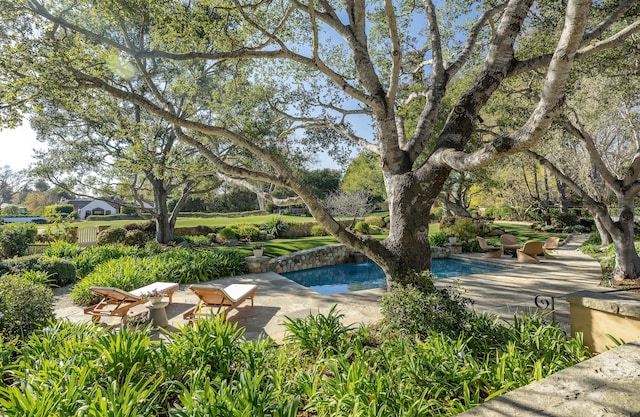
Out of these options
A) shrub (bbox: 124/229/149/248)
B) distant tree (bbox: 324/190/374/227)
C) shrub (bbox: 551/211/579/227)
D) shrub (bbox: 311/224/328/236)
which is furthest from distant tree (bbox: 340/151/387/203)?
shrub (bbox: 124/229/149/248)

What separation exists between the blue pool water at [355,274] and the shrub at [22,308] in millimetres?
7572

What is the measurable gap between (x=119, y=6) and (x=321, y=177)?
40.2m

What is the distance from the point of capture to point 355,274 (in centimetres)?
1376

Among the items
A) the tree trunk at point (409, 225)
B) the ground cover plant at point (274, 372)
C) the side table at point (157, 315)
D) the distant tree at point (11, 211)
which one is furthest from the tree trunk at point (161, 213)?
the distant tree at point (11, 211)

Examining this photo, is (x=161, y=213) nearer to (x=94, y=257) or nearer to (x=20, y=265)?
(x=94, y=257)

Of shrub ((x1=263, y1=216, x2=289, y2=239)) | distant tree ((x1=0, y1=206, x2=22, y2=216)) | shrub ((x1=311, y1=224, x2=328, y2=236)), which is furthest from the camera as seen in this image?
distant tree ((x1=0, y1=206, x2=22, y2=216))

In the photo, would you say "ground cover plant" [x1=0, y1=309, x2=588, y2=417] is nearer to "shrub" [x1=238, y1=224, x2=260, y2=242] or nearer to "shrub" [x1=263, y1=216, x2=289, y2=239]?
"shrub" [x1=238, y1=224, x2=260, y2=242]

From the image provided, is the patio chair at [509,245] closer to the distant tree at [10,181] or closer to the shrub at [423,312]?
the shrub at [423,312]

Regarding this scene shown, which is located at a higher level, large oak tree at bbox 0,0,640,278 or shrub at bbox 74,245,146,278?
large oak tree at bbox 0,0,640,278

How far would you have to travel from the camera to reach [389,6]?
4281 mm

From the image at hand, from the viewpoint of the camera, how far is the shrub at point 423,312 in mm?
4141

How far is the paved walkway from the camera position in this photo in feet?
19.9

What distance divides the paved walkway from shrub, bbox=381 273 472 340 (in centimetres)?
149

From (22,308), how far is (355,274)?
1084cm
